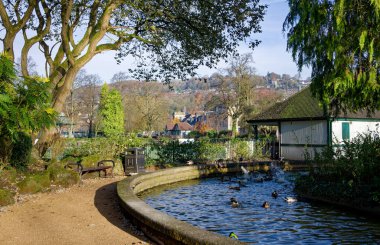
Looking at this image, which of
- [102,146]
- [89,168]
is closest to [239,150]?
[102,146]

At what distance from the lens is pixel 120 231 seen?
7512 millimetres

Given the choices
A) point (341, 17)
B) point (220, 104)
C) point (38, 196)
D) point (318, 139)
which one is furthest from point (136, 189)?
point (220, 104)

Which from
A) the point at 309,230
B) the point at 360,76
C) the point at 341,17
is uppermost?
the point at 341,17

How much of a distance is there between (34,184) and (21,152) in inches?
113

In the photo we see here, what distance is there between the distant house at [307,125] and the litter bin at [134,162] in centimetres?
1063

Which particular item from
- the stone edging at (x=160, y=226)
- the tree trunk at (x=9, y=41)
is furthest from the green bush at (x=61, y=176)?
the tree trunk at (x=9, y=41)

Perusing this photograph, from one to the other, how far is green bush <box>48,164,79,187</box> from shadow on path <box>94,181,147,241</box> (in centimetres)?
108

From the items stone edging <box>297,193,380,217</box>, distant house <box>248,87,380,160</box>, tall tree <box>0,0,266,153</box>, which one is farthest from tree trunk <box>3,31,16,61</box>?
distant house <box>248,87,380,160</box>

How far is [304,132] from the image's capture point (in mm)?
25922

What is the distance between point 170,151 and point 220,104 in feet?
111

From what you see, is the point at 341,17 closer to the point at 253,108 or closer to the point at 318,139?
the point at 318,139

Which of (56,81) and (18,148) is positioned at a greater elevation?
(56,81)

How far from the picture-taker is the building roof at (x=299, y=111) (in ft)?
83.7

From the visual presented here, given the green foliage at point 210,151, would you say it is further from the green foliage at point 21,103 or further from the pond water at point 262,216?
the green foliage at point 21,103
